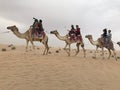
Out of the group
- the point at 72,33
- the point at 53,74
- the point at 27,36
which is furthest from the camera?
the point at 72,33

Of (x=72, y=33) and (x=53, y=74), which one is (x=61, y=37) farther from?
(x=53, y=74)

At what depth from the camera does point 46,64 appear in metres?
25.5

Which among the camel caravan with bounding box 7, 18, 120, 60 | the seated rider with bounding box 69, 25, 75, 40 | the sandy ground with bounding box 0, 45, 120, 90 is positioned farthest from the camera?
the seated rider with bounding box 69, 25, 75, 40

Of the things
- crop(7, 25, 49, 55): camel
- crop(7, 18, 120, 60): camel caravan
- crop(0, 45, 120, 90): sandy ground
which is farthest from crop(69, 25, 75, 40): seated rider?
crop(0, 45, 120, 90): sandy ground

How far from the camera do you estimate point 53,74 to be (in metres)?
23.4

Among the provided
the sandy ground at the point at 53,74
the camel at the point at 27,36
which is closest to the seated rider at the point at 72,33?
the camel at the point at 27,36

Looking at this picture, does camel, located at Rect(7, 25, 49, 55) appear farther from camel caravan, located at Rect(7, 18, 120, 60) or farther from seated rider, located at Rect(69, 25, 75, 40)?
seated rider, located at Rect(69, 25, 75, 40)

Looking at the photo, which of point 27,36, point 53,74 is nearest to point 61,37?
point 27,36

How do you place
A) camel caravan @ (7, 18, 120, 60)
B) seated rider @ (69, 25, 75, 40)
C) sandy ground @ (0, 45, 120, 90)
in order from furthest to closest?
1. seated rider @ (69, 25, 75, 40)
2. camel caravan @ (7, 18, 120, 60)
3. sandy ground @ (0, 45, 120, 90)

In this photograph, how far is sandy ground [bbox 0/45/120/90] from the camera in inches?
848

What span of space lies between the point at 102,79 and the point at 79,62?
4169mm

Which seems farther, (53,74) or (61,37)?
(61,37)

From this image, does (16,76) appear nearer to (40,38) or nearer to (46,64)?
(46,64)

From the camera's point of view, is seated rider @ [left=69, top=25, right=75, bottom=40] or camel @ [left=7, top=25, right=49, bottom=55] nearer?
camel @ [left=7, top=25, right=49, bottom=55]
